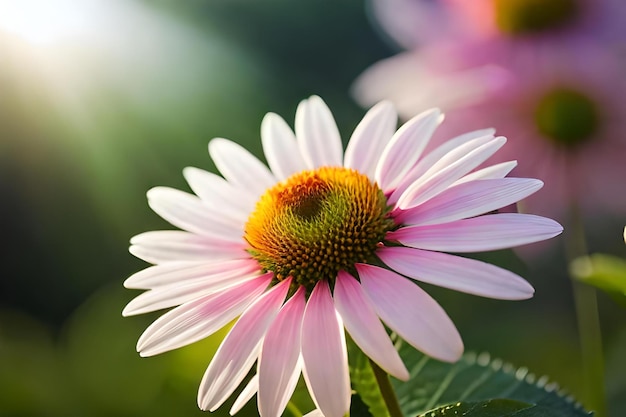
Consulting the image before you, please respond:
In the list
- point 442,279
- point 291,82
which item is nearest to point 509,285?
point 442,279

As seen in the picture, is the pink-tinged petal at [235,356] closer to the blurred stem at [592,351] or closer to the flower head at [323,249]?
the flower head at [323,249]

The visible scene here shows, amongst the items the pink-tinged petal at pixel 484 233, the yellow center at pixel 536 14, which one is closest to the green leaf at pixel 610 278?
the pink-tinged petal at pixel 484 233

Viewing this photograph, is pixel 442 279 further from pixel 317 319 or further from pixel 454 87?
pixel 454 87

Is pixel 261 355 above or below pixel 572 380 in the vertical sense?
above

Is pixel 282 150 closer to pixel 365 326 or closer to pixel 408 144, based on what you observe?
pixel 408 144

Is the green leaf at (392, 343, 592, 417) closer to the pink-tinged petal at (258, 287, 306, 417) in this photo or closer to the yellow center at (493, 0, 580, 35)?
the pink-tinged petal at (258, 287, 306, 417)
